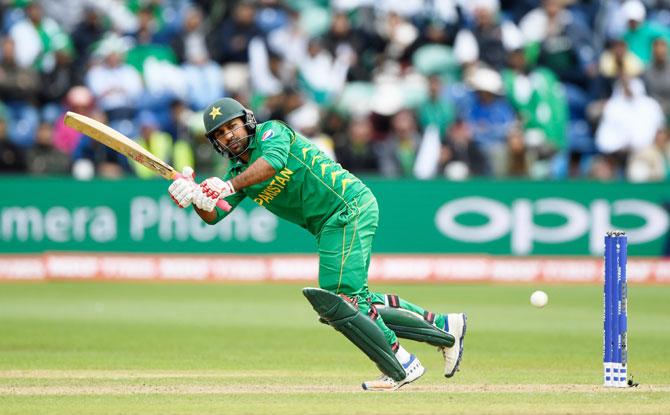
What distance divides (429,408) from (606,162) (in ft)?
31.1

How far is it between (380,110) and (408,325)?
8.75m

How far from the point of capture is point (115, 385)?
23.6 feet

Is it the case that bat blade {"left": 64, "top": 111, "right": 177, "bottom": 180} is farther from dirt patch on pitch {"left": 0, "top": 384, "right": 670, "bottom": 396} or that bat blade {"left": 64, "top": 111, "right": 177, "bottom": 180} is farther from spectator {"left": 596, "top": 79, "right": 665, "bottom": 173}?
spectator {"left": 596, "top": 79, "right": 665, "bottom": 173}

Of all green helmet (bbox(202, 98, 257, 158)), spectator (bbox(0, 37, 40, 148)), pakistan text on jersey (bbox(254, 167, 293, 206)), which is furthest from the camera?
spectator (bbox(0, 37, 40, 148))

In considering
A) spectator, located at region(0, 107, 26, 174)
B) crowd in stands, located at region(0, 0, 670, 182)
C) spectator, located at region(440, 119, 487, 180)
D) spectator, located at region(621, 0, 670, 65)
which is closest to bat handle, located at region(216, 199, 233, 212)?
crowd in stands, located at region(0, 0, 670, 182)

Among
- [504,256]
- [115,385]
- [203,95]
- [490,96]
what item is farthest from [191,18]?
[115,385]

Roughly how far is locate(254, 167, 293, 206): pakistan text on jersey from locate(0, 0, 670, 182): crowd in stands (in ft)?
25.8

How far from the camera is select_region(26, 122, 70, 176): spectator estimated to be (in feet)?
49.0

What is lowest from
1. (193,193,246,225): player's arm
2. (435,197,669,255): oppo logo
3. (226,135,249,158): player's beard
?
(435,197,669,255): oppo logo

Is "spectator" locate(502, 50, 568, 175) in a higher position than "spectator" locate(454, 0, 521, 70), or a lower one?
lower

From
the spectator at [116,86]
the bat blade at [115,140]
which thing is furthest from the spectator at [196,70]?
the bat blade at [115,140]

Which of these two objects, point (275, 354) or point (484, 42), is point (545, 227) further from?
point (275, 354)

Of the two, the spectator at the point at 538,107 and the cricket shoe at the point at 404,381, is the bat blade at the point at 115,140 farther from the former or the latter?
the spectator at the point at 538,107

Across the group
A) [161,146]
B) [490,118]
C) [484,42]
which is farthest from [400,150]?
[161,146]
